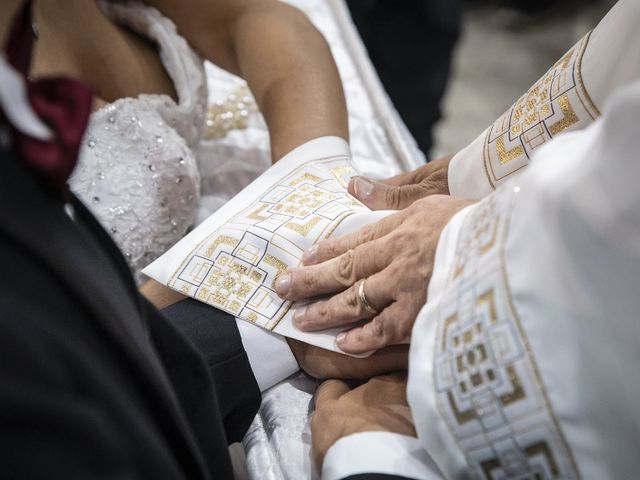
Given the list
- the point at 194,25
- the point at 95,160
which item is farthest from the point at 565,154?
the point at 194,25

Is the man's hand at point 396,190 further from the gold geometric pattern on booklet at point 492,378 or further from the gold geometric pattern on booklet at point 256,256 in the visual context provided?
the gold geometric pattern on booklet at point 492,378

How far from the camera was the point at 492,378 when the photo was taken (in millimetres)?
458

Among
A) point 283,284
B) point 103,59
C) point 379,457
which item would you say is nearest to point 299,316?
point 283,284

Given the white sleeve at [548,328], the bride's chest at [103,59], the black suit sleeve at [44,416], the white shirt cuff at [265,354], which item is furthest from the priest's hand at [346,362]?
the bride's chest at [103,59]

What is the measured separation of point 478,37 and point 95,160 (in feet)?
7.22

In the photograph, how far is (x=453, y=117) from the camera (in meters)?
2.28

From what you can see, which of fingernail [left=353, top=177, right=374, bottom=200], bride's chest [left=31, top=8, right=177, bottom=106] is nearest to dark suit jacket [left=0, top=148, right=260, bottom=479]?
fingernail [left=353, top=177, right=374, bottom=200]

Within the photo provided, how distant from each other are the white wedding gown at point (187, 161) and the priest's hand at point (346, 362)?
0.04 meters

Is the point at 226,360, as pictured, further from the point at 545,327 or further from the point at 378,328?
the point at 545,327

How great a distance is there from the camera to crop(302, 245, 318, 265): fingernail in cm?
66

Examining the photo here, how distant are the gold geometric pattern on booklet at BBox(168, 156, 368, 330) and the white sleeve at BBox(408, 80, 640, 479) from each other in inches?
8.2

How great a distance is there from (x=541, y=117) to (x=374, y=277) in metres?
0.25

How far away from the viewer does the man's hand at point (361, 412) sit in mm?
562

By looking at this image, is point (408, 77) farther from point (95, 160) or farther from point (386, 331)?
point (386, 331)
